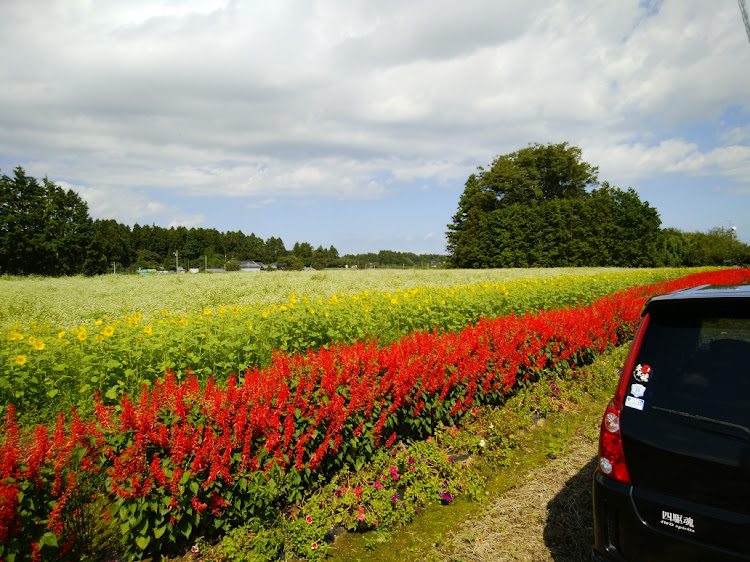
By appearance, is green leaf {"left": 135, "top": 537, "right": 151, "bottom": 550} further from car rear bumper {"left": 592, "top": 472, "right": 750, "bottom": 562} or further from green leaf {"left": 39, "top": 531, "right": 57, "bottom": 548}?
car rear bumper {"left": 592, "top": 472, "right": 750, "bottom": 562}

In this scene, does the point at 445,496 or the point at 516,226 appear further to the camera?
the point at 516,226

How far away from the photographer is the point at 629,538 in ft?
7.08

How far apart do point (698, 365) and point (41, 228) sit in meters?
59.2

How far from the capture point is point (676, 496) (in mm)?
2033

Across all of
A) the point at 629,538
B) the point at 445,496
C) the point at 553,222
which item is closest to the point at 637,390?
the point at 629,538

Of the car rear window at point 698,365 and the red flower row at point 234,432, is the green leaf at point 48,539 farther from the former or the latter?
the car rear window at point 698,365

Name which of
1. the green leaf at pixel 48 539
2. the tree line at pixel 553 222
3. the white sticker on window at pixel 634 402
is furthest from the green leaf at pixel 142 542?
the tree line at pixel 553 222

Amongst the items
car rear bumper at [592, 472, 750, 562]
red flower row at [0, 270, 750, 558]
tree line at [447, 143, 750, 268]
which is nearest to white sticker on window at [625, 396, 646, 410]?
car rear bumper at [592, 472, 750, 562]

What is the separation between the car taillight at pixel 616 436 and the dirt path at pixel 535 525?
1.26 m

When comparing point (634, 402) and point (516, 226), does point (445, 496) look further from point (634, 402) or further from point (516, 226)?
point (516, 226)

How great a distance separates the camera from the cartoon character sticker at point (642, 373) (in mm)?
2242

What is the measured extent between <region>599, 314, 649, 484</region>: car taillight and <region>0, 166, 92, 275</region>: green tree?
56408 mm

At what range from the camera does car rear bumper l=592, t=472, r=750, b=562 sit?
194cm

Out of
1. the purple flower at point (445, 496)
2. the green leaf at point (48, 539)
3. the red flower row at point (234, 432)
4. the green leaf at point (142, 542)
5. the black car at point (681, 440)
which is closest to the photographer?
the black car at point (681, 440)
